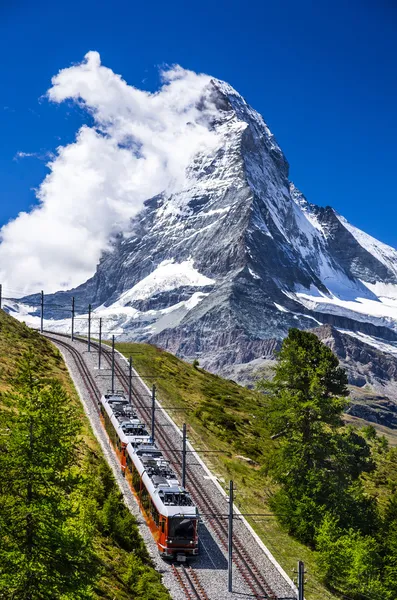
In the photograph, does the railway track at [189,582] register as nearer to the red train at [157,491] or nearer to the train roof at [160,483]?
the red train at [157,491]

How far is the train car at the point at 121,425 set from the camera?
5488cm

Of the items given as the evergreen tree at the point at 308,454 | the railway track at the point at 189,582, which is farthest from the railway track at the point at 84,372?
the railway track at the point at 189,582

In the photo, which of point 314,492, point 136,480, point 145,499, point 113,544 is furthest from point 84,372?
point 113,544

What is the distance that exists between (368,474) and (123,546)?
55706mm

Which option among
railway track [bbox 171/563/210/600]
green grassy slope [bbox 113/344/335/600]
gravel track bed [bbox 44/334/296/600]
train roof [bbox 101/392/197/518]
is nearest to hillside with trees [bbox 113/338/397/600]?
green grassy slope [bbox 113/344/335/600]

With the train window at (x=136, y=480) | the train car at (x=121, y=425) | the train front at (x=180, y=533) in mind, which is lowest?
the train front at (x=180, y=533)

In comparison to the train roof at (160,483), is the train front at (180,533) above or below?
below

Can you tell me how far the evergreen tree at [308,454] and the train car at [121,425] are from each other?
1154 centimetres

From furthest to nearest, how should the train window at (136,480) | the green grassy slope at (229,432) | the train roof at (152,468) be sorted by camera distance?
the train window at (136,480), the green grassy slope at (229,432), the train roof at (152,468)

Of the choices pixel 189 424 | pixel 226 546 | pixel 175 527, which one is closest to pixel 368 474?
pixel 189 424

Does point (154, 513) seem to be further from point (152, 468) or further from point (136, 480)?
point (136, 480)

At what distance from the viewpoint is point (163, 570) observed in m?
39.4

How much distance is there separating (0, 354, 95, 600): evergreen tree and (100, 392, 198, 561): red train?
17.8 meters

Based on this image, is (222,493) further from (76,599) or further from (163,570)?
(76,599)
